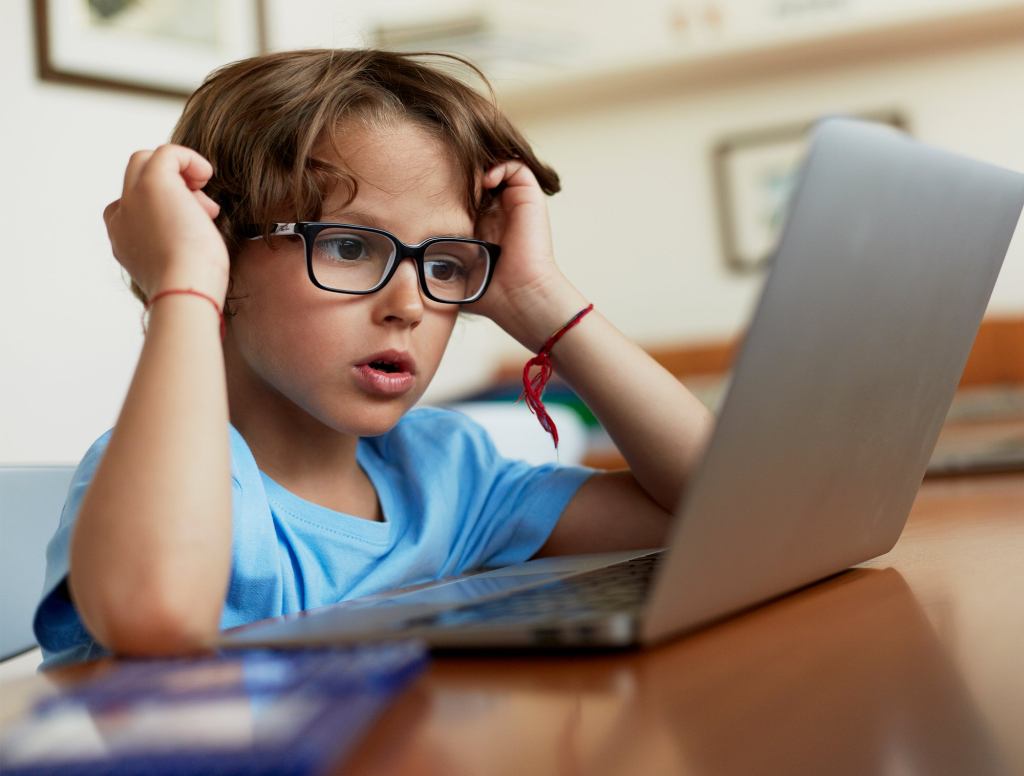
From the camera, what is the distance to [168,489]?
57cm

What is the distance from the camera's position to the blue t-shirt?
2.33ft

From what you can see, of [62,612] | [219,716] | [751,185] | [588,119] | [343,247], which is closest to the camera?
[219,716]

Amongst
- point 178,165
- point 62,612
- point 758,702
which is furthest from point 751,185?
point 758,702

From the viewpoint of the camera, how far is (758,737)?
0.34m

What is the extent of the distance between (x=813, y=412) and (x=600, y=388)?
1.56 feet

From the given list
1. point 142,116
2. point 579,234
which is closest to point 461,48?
point 579,234

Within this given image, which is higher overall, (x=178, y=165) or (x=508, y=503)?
(x=178, y=165)

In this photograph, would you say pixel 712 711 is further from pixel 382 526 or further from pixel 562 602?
pixel 382 526

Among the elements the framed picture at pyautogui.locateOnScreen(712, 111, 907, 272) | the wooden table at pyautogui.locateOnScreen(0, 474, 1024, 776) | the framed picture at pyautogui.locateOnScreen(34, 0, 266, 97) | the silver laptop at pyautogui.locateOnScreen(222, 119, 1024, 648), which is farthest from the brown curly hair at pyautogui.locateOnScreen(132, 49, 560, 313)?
the framed picture at pyautogui.locateOnScreen(712, 111, 907, 272)

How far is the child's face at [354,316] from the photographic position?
0.85 meters

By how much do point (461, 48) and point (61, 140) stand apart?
1.01 meters

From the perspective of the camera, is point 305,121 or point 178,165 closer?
point 178,165

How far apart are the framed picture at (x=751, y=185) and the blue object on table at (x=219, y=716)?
2.45 m

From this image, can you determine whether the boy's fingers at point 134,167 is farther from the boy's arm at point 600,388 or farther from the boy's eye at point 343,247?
the boy's arm at point 600,388
